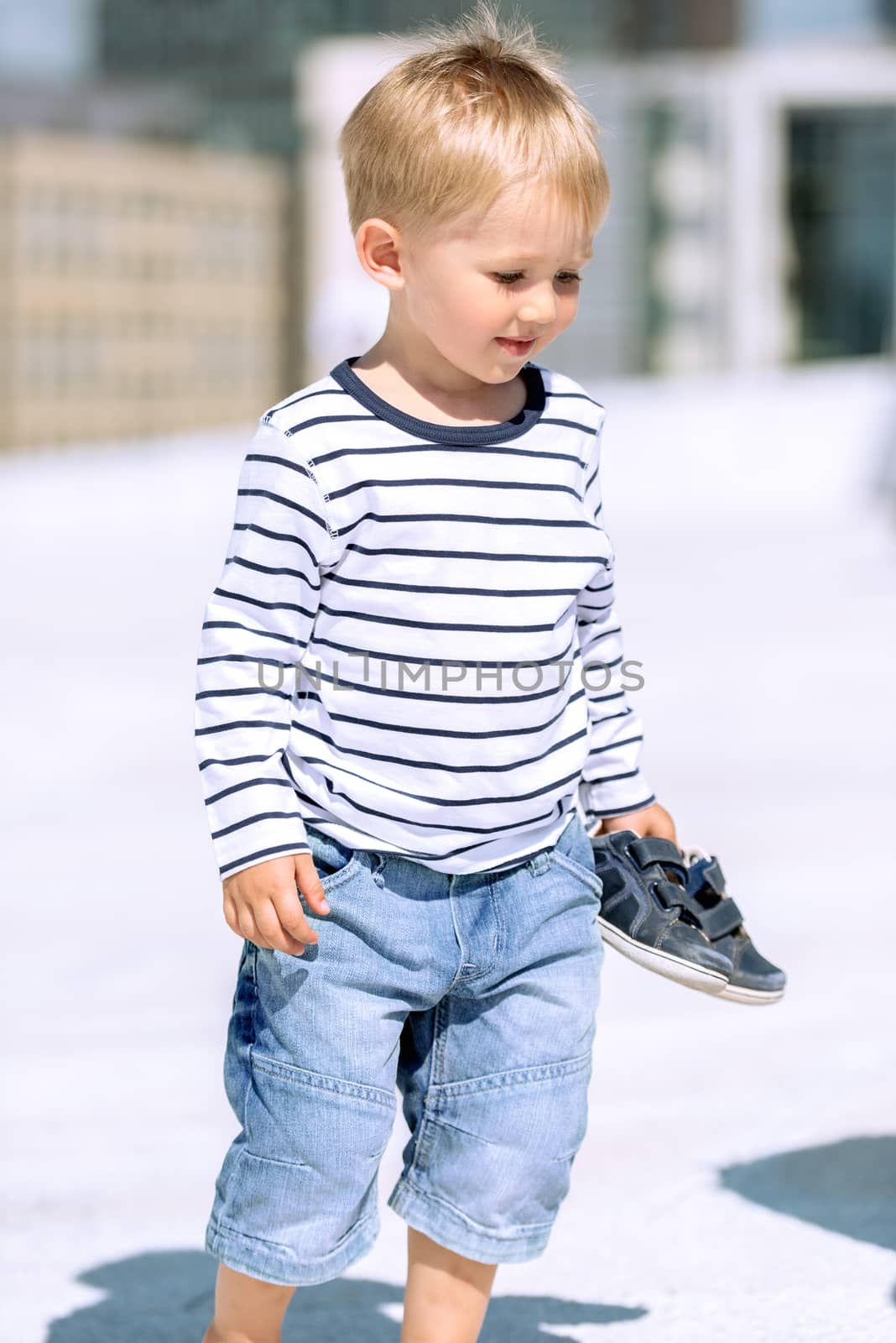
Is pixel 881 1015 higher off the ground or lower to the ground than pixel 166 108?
lower

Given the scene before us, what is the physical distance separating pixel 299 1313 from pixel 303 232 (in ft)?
60.6

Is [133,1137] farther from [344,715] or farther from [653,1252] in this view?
[344,715]

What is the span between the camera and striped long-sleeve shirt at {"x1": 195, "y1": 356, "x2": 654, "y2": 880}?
1736 mm

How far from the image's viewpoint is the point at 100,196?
22.2m

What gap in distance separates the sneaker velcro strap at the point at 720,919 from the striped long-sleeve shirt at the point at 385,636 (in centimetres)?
23

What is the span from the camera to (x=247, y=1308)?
1885 millimetres

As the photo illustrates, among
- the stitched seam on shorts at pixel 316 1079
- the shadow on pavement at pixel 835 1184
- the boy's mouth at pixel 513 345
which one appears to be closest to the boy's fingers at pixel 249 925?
the stitched seam on shorts at pixel 316 1079

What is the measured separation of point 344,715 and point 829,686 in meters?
4.83

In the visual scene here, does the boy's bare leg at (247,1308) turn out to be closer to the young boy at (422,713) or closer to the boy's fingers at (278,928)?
the young boy at (422,713)

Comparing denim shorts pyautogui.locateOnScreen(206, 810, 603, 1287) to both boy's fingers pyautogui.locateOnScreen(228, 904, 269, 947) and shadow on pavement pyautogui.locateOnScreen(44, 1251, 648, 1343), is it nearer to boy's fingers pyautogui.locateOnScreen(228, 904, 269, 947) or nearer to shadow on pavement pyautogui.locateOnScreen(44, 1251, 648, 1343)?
boy's fingers pyautogui.locateOnScreen(228, 904, 269, 947)

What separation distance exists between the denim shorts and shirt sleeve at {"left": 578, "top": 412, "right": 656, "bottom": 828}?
137mm

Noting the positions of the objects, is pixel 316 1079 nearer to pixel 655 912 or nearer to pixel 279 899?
pixel 279 899

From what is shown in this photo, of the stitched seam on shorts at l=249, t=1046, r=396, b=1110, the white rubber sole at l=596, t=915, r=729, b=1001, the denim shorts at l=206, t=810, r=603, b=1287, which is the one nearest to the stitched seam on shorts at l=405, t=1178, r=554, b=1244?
the denim shorts at l=206, t=810, r=603, b=1287

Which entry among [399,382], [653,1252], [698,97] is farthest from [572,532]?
[698,97]
